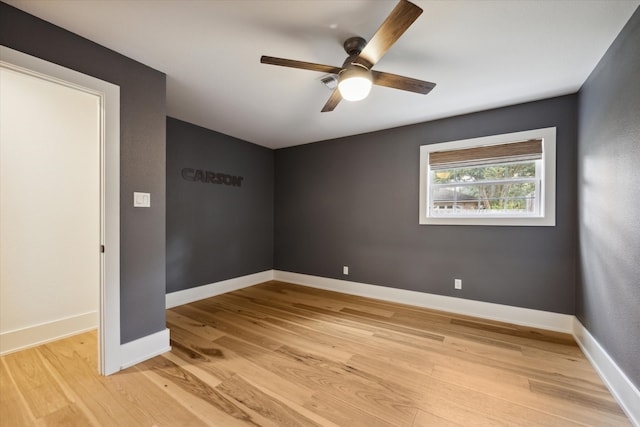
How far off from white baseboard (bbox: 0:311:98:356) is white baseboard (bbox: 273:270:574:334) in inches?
113

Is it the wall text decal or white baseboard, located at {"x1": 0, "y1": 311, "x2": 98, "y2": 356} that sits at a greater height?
the wall text decal

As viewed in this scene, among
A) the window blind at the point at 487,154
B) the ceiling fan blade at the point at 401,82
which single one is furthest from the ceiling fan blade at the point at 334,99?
the window blind at the point at 487,154

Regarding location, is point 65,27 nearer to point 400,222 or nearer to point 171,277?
point 171,277

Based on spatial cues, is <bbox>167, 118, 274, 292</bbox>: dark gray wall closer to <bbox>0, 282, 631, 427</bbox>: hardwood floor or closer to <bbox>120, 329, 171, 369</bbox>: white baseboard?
<bbox>0, 282, 631, 427</bbox>: hardwood floor

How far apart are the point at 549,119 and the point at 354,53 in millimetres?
2383

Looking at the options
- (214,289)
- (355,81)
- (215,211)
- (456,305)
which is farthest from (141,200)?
(456,305)

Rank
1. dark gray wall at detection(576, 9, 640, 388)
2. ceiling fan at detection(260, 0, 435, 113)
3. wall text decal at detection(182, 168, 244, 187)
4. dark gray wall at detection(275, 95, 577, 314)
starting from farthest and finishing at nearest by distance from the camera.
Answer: wall text decal at detection(182, 168, 244, 187)
dark gray wall at detection(275, 95, 577, 314)
dark gray wall at detection(576, 9, 640, 388)
ceiling fan at detection(260, 0, 435, 113)

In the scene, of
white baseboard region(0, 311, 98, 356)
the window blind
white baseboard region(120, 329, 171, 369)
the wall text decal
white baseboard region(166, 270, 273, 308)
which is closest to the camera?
white baseboard region(120, 329, 171, 369)

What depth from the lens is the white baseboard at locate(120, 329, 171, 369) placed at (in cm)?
201

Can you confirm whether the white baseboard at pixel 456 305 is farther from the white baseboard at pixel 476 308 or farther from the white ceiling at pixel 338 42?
the white ceiling at pixel 338 42

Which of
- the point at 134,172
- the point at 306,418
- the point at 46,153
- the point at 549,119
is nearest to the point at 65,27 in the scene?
the point at 134,172

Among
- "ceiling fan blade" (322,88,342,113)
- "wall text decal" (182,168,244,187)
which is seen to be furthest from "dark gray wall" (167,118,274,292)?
"ceiling fan blade" (322,88,342,113)

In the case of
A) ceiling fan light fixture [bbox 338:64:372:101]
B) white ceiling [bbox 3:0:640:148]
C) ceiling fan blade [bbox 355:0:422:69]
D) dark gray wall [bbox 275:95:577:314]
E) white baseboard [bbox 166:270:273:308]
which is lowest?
white baseboard [bbox 166:270:273:308]

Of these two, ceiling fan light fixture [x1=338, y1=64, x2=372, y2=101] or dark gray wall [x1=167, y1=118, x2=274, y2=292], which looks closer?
ceiling fan light fixture [x1=338, y1=64, x2=372, y2=101]
